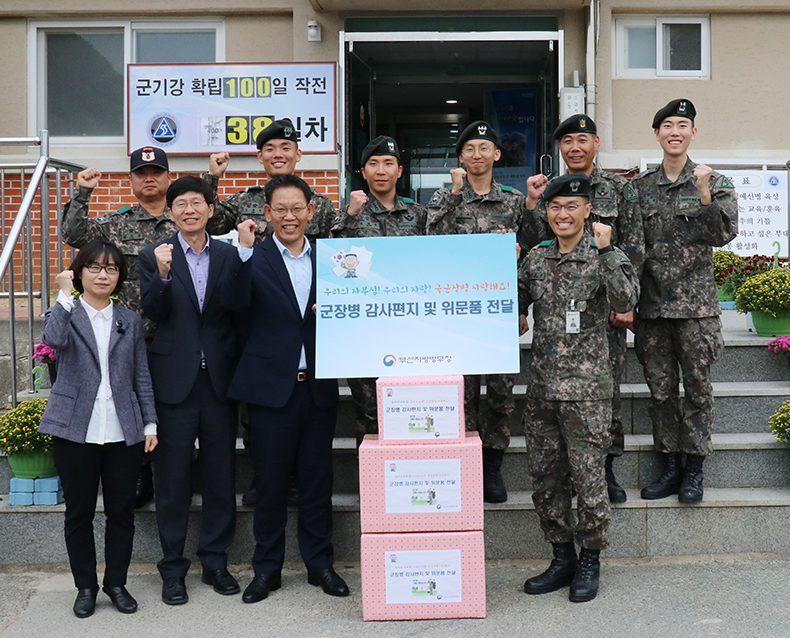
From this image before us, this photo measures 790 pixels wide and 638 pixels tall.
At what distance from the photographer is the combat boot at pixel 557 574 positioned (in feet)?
12.7

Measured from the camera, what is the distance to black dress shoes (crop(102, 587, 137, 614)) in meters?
3.73

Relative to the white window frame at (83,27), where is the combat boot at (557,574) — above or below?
below

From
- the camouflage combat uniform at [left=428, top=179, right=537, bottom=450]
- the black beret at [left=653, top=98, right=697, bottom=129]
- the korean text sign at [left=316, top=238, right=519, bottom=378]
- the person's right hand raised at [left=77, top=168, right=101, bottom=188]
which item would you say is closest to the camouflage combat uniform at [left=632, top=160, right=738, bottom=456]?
the black beret at [left=653, top=98, right=697, bottom=129]

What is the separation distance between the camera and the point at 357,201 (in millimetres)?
4215

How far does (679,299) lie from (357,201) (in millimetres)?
1784

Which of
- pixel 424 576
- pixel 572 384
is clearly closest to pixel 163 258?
pixel 424 576

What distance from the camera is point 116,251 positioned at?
149 inches

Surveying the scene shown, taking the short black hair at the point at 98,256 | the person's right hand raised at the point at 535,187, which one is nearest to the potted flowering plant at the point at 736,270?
the person's right hand raised at the point at 535,187

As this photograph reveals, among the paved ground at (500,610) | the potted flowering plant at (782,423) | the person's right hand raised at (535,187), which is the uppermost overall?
the person's right hand raised at (535,187)

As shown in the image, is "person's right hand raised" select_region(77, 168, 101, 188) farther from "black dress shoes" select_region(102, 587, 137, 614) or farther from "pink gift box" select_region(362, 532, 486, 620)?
"pink gift box" select_region(362, 532, 486, 620)

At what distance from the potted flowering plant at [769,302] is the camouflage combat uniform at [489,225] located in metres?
1.97

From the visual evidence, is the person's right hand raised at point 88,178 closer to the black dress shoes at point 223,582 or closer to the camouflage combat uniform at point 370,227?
the camouflage combat uniform at point 370,227

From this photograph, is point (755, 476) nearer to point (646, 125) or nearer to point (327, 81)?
point (646, 125)

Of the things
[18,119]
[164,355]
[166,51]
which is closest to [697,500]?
[164,355]
